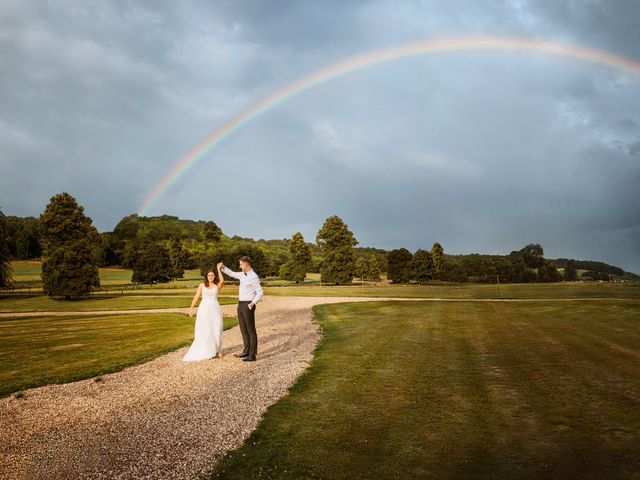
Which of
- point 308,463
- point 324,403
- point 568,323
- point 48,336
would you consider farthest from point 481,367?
point 48,336

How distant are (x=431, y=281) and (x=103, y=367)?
98.6 m

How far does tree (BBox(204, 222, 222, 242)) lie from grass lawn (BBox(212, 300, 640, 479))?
389 ft

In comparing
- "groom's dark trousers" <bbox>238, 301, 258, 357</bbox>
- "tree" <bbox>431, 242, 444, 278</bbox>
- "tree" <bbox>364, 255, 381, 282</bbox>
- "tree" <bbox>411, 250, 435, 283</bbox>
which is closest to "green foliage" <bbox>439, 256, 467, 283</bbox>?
"tree" <bbox>431, 242, 444, 278</bbox>

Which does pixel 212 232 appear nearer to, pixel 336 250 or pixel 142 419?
pixel 336 250

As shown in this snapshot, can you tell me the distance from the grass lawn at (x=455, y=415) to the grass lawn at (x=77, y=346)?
20.3ft

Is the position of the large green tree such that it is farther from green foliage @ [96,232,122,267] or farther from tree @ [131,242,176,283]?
green foliage @ [96,232,122,267]

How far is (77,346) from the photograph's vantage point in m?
14.9

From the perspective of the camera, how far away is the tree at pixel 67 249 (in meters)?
42.2

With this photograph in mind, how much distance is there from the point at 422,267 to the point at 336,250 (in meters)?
27.2

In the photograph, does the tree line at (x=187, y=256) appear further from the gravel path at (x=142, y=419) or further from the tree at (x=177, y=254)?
the gravel path at (x=142, y=419)

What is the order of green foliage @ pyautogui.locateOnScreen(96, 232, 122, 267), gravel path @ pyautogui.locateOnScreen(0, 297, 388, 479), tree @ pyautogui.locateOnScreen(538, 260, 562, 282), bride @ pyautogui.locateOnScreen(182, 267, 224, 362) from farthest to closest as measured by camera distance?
1. tree @ pyautogui.locateOnScreen(538, 260, 562, 282)
2. green foliage @ pyautogui.locateOnScreen(96, 232, 122, 267)
3. bride @ pyautogui.locateOnScreen(182, 267, 224, 362)
4. gravel path @ pyautogui.locateOnScreen(0, 297, 388, 479)

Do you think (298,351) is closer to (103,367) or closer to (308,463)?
(103,367)

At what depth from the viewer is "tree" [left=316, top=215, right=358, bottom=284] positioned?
266 feet

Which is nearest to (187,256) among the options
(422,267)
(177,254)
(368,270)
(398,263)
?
(177,254)
